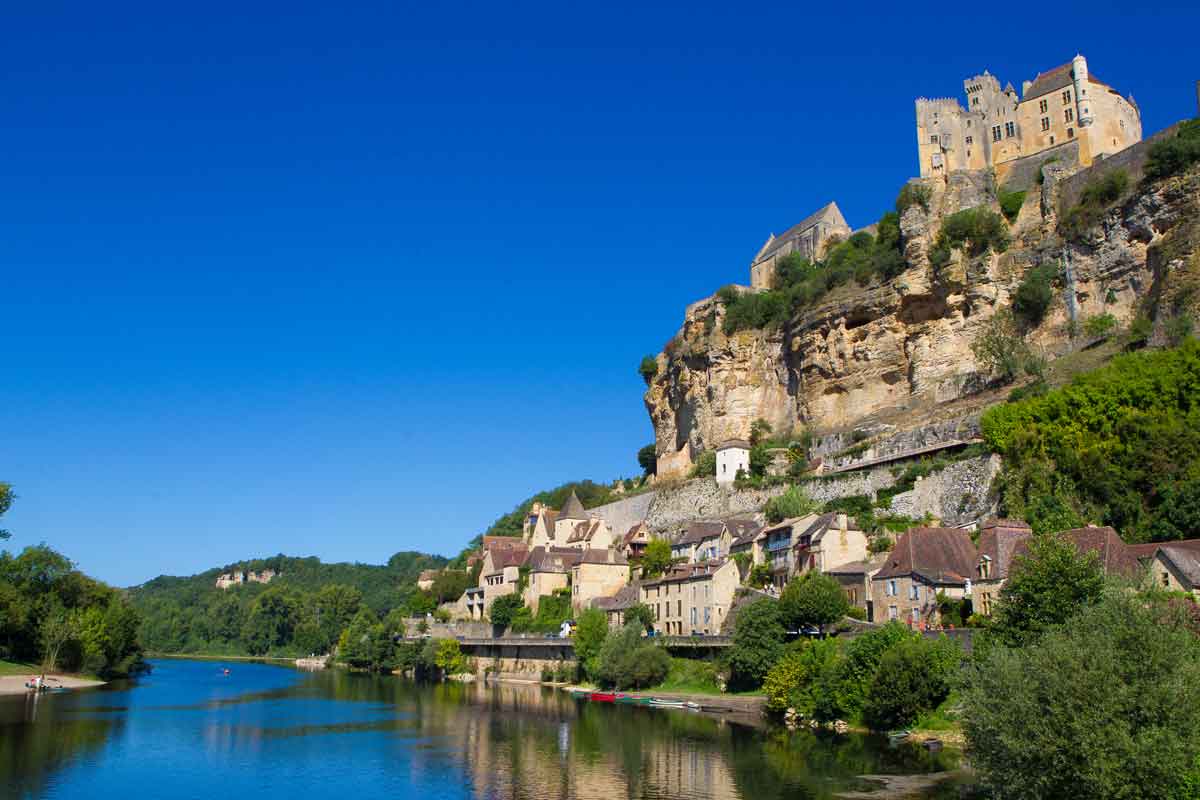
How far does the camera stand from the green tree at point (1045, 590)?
3097cm

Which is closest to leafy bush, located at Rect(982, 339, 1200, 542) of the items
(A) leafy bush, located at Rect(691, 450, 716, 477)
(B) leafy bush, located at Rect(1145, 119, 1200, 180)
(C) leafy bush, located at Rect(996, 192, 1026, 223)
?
(B) leafy bush, located at Rect(1145, 119, 1200, 180)

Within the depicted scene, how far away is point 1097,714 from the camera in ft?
63.8

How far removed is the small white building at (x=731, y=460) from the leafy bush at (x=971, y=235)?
699 inches

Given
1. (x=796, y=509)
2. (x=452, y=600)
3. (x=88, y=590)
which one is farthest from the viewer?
(x=452, y=600)

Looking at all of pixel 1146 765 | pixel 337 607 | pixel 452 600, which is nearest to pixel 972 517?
pixel 1146 765

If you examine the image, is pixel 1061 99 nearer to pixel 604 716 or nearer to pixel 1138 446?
pixel 1138 446

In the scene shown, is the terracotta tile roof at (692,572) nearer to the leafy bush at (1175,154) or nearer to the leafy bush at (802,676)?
the leafy bush at (802,676)

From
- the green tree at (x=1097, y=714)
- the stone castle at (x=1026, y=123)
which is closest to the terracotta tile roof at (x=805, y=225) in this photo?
the stone castle at (x=1026, y=123)

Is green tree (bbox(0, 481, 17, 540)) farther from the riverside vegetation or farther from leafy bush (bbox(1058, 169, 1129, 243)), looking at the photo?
leafy bush (bbox(1058, 169, 1129, 243))

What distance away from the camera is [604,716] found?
4447cm

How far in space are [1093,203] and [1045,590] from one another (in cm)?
3564

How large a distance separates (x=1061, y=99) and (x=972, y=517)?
40.3 meters

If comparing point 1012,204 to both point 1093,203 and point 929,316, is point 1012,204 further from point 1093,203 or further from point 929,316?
point 929,316

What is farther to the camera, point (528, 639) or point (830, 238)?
point (830, 238)
